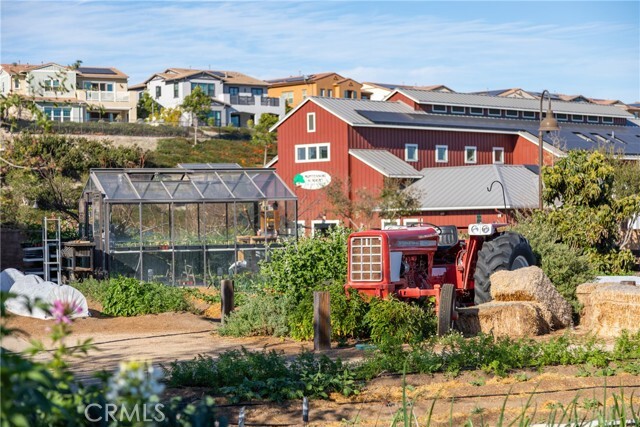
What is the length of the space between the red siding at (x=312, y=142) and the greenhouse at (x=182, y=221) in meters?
17.5

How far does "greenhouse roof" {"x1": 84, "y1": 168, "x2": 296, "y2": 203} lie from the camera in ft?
87.6

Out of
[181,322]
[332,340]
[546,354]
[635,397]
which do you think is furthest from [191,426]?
[181,322]

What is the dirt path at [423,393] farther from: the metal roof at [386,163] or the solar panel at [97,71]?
the solar panel at [97,71]

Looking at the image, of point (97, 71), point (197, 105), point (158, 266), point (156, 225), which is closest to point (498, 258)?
point (158, 266)

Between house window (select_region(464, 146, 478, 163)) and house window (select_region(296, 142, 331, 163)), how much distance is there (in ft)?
29.0

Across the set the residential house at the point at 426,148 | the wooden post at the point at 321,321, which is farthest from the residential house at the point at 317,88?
the wooden post at the point at 321,321

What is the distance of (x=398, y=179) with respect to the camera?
45438 millimetres

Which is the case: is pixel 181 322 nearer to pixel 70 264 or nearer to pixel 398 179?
pixel 70 264

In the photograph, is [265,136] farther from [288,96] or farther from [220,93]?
[288,96]

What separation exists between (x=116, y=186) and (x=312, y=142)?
23.7 meters

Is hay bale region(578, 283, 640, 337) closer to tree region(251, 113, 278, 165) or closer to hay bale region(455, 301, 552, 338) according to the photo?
hay bale region(455, 301, 552, 338)

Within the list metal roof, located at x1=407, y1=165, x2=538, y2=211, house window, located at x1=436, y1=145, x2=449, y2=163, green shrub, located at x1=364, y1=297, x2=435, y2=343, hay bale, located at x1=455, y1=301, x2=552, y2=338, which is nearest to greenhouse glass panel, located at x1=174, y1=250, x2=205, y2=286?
green shrub, located at x1=364, y1=297, x2=435, y2=343

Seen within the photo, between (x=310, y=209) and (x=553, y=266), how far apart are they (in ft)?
99.5

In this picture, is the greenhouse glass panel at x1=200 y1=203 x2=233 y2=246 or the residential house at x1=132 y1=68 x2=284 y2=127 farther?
the residential house at x1=132 y1=68 x2=284 y2=127
